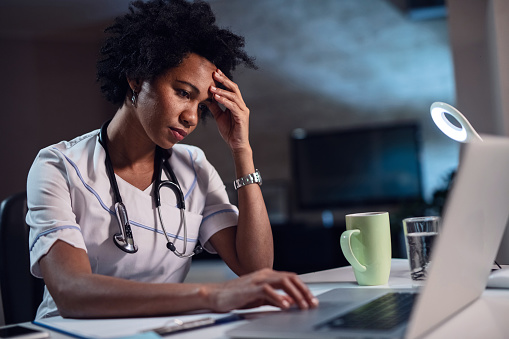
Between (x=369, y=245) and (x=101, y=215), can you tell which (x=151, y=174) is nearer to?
(x=101, y=215)

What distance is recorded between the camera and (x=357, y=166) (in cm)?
473

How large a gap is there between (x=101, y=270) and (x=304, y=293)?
61cm

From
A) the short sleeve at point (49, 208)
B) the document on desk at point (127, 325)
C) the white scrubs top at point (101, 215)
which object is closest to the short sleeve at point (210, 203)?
the white scrubs top at point (101, 215)

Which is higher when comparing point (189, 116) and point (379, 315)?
point (189, 116)

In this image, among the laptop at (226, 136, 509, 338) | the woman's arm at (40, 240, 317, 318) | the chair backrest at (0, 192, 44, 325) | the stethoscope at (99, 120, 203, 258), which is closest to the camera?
the laptop at (226, 136, 509, 338)

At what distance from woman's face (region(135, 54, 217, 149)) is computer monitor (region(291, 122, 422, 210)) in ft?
11.4

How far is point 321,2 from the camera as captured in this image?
4863 mm

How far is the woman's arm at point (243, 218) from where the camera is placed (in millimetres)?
1374

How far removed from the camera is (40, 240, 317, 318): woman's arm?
0.84 meters

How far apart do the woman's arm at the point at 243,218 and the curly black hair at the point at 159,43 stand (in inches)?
3.4

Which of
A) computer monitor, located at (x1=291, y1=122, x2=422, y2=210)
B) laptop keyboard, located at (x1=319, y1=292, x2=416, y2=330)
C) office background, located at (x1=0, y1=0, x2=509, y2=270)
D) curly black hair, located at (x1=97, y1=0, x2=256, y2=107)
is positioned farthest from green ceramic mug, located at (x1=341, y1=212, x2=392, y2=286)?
computer monitor, located at (x1=291, y1=122, x2=422, y2=210)

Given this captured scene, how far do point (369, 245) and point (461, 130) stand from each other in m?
0.30

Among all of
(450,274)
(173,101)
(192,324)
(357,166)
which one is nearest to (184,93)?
(173,101)

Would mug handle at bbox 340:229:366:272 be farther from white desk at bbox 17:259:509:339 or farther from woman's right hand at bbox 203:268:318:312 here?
woman's right hand at bbox 203:268:318:312
